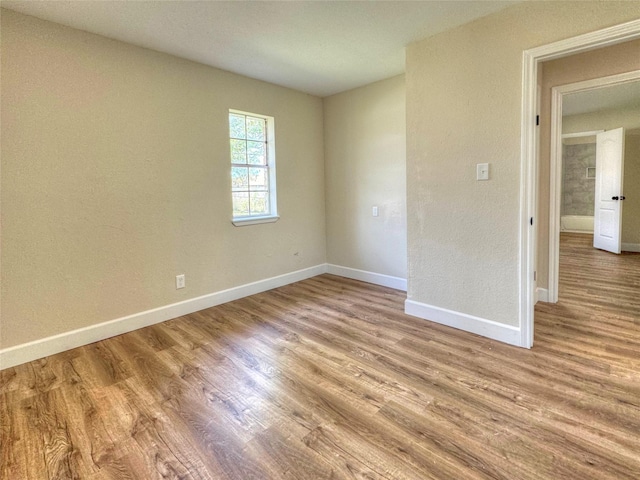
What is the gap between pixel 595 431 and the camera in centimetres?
162

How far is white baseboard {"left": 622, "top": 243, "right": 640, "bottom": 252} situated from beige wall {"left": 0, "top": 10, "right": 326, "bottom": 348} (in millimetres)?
6317

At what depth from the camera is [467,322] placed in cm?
279

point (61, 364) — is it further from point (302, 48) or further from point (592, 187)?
point (592, 187)

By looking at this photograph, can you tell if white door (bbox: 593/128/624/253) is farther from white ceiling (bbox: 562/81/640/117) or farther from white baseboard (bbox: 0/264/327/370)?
white baseboard (bbox: 0/264/327/370)

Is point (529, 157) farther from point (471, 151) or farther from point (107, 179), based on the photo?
point (107, 179)

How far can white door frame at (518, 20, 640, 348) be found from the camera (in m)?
2.17

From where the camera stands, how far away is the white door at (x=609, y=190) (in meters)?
5.34

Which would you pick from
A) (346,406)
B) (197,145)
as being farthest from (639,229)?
(197,145)

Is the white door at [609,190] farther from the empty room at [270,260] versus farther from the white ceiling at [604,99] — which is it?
the empty room at [270,260]

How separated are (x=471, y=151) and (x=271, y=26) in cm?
184

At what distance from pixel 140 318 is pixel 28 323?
77cm

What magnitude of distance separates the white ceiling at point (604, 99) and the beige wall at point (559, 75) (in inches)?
69.6

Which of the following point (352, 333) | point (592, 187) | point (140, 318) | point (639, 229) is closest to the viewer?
point (352, 333)

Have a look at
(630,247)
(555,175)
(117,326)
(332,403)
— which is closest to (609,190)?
(630,247)
